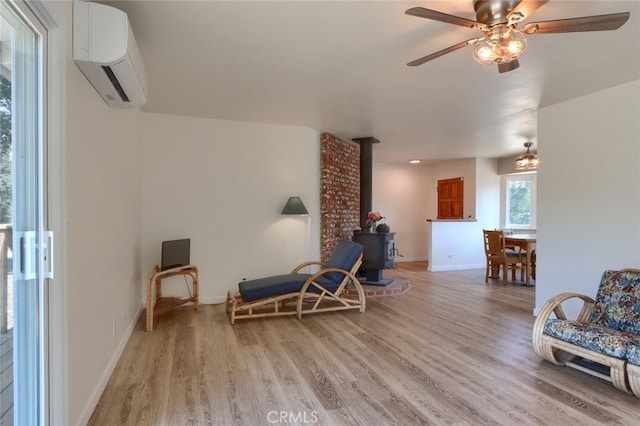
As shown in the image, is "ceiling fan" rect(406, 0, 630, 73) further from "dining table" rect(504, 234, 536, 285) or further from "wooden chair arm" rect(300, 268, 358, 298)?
"dining table" rect(504, 234, 536, 285)

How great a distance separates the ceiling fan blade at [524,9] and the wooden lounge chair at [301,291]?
2.76 m

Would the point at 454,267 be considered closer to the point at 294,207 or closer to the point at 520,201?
the point at 520,201

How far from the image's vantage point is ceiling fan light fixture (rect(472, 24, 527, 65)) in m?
1.84

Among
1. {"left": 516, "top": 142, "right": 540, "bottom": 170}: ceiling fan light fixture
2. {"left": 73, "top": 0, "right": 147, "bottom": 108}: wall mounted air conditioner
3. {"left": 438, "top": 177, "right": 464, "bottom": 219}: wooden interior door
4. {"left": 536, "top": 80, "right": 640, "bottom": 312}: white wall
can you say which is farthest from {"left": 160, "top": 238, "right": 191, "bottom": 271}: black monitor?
{"left": 438, "top": 177, "right": 464, "bottom": 219}: wooden interior door

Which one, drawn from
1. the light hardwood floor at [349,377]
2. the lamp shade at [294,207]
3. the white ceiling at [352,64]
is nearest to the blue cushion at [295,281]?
the light hardwood floor at [349,377]

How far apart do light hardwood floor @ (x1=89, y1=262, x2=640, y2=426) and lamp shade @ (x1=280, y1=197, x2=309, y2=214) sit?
145 centimetres

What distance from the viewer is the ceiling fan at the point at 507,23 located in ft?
5.39

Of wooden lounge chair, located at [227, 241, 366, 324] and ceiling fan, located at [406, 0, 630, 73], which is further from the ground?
ceiling fan, located at [406, 0, 630, 73]

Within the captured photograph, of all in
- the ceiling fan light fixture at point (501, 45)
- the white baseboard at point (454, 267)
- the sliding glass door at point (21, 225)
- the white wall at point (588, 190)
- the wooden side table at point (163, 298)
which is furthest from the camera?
the white baseboard at point (454, 267)

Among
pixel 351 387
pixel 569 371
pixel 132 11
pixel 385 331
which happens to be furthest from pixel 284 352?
pixel 132 11

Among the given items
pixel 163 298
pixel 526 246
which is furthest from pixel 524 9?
pixel 526 246

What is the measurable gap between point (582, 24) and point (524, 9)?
0.94 feet

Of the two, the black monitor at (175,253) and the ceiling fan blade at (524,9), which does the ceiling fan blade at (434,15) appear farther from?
the black monitor at (175,253)

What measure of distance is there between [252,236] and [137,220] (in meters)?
1.41
